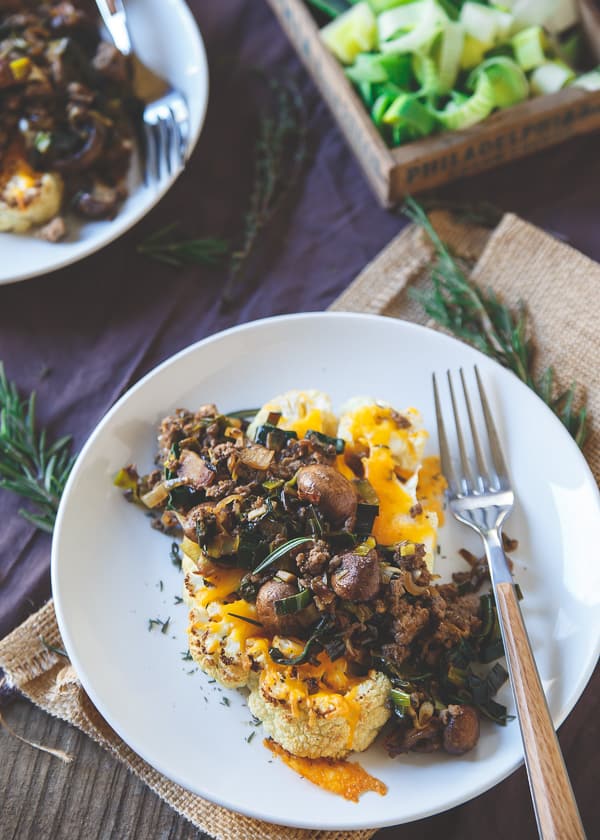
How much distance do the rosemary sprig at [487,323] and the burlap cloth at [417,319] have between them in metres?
0.05

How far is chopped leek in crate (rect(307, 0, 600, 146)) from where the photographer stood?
353 centimetres

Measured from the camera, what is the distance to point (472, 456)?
9.87ft

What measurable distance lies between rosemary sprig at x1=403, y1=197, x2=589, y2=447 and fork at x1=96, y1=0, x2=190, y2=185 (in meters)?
1.05

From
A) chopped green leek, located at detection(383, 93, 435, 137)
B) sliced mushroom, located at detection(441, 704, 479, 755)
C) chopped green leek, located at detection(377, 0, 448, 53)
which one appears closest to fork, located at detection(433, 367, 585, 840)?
sliced mushroom, located at detection(441, 704, 479, 755)

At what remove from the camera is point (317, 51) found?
12.4 feet

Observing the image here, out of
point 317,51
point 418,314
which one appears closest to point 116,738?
point 418,314

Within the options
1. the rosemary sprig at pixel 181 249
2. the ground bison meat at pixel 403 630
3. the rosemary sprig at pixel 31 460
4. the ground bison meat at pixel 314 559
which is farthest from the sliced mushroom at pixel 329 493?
the rosemary sprig at pixel 181 249

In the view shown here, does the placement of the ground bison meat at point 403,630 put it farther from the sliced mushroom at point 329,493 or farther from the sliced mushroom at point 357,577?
the sliced mushroom at point 329,493

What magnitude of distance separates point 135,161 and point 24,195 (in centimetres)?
54

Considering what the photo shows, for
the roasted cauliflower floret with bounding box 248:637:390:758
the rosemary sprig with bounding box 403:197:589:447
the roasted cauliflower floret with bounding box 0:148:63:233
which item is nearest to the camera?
the roasted cauliflower floret with bounding box 248:637:390:758

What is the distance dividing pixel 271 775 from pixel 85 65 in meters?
3.02

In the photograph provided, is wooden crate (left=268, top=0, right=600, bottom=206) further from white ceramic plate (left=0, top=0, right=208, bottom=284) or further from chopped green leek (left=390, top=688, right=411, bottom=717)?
chopped green leek (left=390, top=688, right=411, bottom=717)

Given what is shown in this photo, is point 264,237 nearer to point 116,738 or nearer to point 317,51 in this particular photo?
point 317,51

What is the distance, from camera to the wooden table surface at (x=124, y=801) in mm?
2783
